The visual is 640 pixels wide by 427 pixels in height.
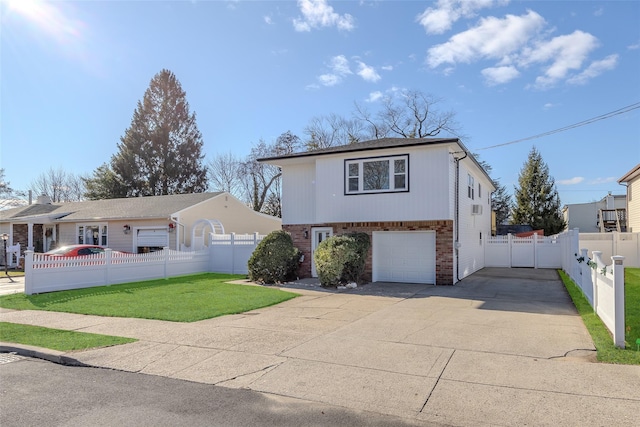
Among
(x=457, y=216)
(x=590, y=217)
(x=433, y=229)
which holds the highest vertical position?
(x=590, y=217)

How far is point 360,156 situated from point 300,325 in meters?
8.83

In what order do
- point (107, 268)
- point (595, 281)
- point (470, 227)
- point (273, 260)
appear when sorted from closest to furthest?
point (595, 281) < point (107, 268) < point (273, 260) < point (470, 227)

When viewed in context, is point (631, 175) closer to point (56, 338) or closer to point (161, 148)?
point (56, 338)

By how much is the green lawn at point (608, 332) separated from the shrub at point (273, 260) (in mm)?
9065

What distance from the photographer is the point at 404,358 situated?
599 cm

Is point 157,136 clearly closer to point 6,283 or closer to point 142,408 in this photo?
point 6,283

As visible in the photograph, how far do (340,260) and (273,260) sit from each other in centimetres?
271

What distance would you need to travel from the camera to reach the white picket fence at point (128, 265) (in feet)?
42.3

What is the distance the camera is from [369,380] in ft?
16.8

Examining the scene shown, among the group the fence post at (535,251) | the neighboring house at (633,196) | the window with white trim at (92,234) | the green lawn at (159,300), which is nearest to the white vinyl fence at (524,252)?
the fence post at (535,251)

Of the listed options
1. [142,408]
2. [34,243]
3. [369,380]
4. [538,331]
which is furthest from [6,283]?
[538,331]

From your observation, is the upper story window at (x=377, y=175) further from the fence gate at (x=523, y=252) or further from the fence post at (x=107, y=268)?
the fence gate at (x=523, y=252)

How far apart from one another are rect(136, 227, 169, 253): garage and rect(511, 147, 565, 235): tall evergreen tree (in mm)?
29369

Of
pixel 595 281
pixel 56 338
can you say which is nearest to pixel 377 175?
pixel 595 281
